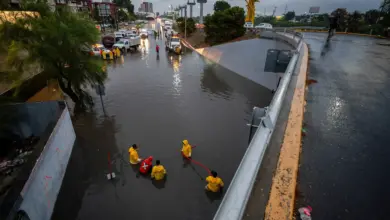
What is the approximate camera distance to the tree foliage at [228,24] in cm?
2738

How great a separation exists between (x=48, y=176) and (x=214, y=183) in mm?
5147

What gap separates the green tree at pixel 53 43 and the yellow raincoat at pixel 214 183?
8851 millimetres

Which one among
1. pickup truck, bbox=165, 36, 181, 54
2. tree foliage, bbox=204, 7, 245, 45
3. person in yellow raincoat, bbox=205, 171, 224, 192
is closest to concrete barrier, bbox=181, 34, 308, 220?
person in yellow raincoat, bbox=205, 171, 224, 192

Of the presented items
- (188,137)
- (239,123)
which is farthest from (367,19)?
(188,137)

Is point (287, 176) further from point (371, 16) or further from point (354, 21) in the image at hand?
point (371, 16)

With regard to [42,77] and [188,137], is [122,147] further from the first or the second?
[42,77]

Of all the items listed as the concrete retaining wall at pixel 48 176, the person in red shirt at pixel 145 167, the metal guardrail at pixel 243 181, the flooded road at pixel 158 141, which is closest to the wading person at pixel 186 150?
the flooded road at pixel 158 141

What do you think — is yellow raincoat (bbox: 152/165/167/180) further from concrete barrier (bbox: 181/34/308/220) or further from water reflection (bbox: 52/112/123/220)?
concrete barrier (bbox: 181/34/308/220)

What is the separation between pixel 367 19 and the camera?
33.6m

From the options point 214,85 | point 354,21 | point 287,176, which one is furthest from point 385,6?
point 287,176

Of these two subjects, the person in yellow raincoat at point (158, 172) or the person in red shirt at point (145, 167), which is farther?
the person in red shirt at point (145, 167)

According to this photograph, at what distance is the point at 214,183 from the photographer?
21.9 feet

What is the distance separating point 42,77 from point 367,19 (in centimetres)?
4532

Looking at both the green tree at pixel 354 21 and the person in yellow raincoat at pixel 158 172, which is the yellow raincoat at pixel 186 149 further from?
the green tree at pixel 354 21
